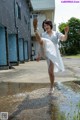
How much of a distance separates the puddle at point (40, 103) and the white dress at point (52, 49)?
682 mm

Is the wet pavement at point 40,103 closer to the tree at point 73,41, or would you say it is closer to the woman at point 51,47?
the woman at point 51,47

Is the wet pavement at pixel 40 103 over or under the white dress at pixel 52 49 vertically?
under

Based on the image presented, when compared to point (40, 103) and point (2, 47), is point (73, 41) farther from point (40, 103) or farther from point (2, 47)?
point (40, 103)

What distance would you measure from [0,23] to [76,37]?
39.1 metres

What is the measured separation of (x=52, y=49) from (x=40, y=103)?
154 centimetres

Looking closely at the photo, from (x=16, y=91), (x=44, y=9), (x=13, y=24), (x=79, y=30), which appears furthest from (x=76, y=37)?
(x=16, y=91)

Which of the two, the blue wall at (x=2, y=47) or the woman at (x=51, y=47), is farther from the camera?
the blue wall at (x=2, y=47)

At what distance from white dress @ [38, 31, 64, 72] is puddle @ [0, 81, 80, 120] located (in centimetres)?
68

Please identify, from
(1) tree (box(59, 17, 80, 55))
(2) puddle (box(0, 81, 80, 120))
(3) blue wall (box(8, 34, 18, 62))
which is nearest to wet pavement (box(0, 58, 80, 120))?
(2) puddle (box(0, 81, 80, 120))

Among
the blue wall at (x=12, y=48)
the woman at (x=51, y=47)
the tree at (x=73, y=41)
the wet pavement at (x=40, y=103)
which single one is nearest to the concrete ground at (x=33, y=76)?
the wet pavement at (x=40, y=103)

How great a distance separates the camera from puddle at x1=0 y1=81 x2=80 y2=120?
5.37 metres

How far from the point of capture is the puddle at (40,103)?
537 cm

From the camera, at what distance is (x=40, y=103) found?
6.54 m

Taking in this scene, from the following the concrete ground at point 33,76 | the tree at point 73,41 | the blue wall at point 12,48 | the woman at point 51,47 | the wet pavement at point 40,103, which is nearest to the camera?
the wet pavement at point 40,103
